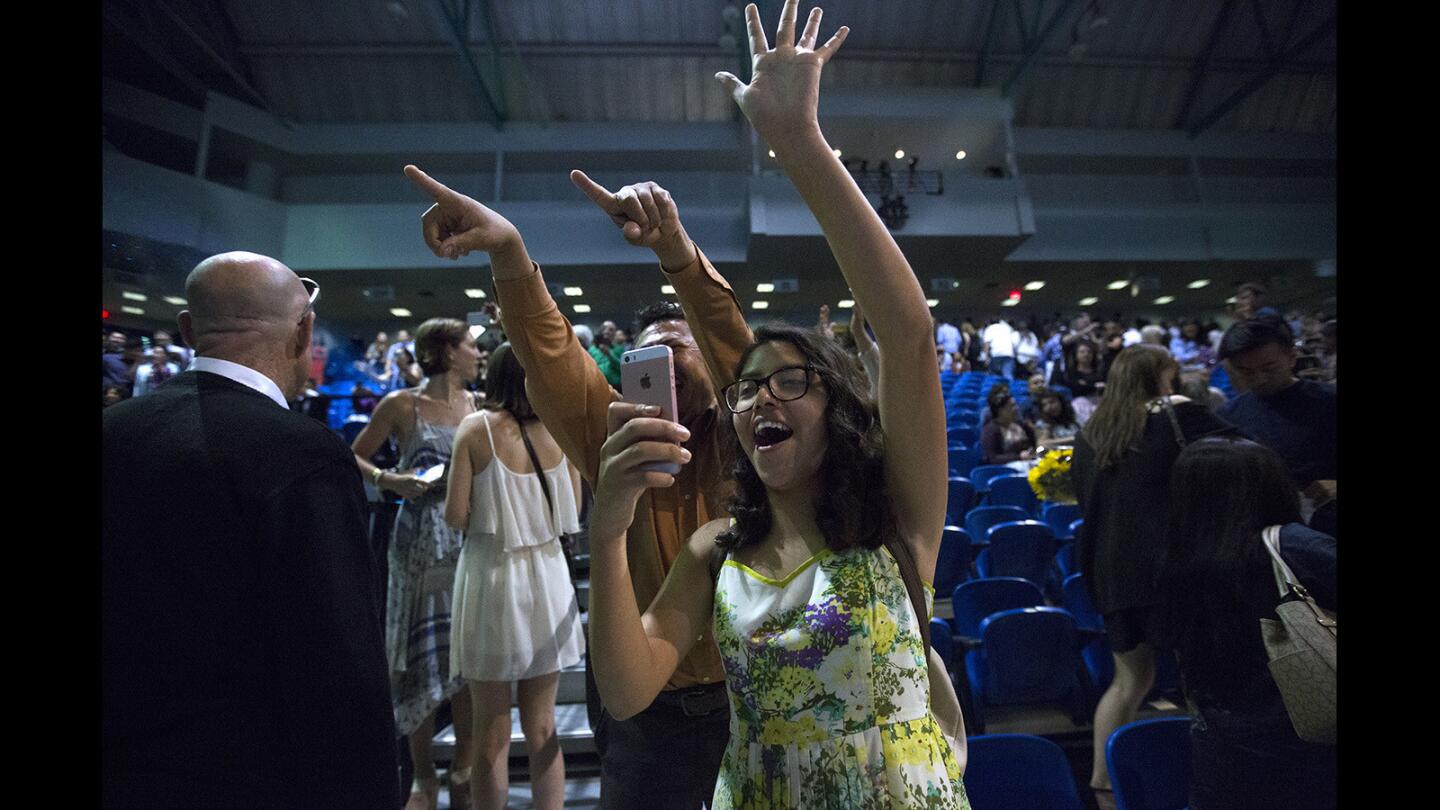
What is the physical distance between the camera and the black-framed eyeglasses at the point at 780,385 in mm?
1056

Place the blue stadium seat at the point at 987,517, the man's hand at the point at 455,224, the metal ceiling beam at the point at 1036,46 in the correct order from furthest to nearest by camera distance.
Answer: the metal ceiling beam at the point at 1036,46
the blue stadium seat at the point at 987,517
the man's hand at the point at 455,224

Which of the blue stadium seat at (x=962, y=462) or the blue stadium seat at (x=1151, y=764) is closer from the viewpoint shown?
the blue stadium seat at (x=1151, y=764)

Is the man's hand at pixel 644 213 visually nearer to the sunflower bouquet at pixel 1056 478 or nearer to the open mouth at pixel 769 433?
the open mouth at pixel 769 433

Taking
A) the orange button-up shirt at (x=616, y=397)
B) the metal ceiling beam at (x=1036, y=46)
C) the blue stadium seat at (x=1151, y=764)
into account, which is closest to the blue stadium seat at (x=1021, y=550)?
the blue stadium seat at (x=1151, y=764)

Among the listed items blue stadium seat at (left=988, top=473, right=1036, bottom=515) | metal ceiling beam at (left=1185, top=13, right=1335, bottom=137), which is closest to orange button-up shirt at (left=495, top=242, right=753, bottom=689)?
blue stadium seat at (left=988, top=473, right=1036, bottom=515)

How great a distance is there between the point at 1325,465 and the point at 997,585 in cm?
132

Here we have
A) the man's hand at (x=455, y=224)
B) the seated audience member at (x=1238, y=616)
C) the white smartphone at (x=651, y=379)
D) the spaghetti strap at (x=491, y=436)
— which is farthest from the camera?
the spaghetti strap at (x=491, y=436)

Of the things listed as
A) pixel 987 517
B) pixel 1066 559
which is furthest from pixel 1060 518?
pixel 987 517

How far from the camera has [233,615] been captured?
95 centimetres

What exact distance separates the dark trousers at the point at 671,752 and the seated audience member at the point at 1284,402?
219 cm

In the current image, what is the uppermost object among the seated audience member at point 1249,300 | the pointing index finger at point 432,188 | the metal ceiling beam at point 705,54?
the metal ceiling beam at point 705,54

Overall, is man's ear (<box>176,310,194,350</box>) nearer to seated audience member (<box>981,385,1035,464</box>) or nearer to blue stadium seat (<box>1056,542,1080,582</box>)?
blue stadium seat (<box>1056,542,1080,582</box>)

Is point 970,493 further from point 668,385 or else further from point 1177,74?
point 1177,74

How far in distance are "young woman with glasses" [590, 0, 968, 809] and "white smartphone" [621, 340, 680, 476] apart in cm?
5
